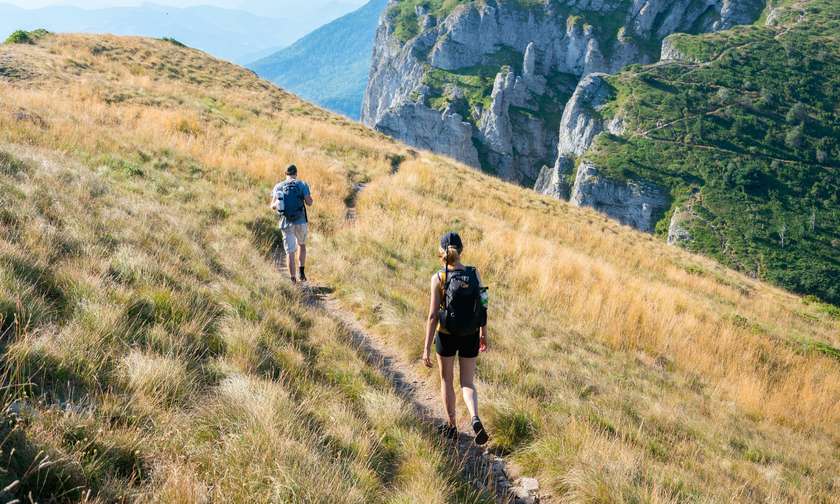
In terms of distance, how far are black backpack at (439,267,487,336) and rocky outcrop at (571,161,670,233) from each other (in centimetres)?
10668

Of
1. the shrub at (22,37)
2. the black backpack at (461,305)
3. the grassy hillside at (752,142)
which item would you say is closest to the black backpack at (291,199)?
the black backpack at (461,305)

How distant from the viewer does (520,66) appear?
172 meters

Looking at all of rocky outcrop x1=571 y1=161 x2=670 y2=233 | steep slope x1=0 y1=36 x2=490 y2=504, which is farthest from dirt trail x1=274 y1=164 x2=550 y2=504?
rocky outcrop x1=571 y1=161 x2=670 y2=233

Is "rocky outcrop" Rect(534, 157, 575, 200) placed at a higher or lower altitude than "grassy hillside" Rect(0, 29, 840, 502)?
higher

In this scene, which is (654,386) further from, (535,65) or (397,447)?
(535,65)

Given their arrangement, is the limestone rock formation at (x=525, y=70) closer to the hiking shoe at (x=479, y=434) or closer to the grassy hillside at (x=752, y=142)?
the grassy hillside at (x=752, y=142)

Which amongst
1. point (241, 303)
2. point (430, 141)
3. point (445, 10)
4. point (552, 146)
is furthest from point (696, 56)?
point (241, 303)

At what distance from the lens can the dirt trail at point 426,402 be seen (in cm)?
423

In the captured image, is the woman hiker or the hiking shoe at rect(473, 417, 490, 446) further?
the woman hiker

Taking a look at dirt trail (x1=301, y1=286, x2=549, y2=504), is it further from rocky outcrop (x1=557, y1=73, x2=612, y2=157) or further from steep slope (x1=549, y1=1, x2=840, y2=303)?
Answer: rocky outcrop (x1=557, y1=73, x2=612, y2=157)

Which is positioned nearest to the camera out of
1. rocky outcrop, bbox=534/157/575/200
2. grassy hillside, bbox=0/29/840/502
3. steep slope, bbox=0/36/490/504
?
steep slope, bbox=0/36/490/504

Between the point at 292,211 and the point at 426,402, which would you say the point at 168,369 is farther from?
the point at 292,211

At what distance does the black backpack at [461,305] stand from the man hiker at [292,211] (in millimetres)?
4757

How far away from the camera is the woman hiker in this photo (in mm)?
4727
